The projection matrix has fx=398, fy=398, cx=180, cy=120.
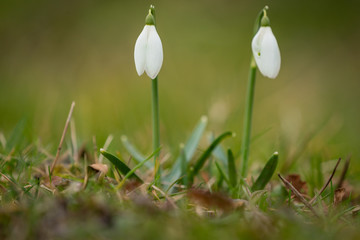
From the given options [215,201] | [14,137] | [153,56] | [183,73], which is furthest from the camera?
[183,73]

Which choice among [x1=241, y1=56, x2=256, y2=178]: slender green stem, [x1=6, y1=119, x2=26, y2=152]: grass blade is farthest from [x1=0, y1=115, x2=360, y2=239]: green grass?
[x1=6, y1=119, x2=26, y2=152]: grass blade

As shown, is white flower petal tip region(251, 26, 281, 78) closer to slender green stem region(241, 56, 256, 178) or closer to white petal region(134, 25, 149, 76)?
slender green stem region(241, 56, 256, 178)

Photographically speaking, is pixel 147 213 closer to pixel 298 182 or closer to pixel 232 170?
pixel 232 170

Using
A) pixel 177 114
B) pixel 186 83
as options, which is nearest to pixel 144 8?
pixel 186 83

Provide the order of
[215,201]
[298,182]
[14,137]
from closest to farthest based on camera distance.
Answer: [215,201]
[298,182]
[14,137]

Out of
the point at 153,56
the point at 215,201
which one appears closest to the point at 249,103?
the point at 153,56

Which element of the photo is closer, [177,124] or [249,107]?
[249,107]

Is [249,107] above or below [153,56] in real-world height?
below

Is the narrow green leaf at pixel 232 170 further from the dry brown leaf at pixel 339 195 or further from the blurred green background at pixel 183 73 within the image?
the blurred green background at pixel 183 73
